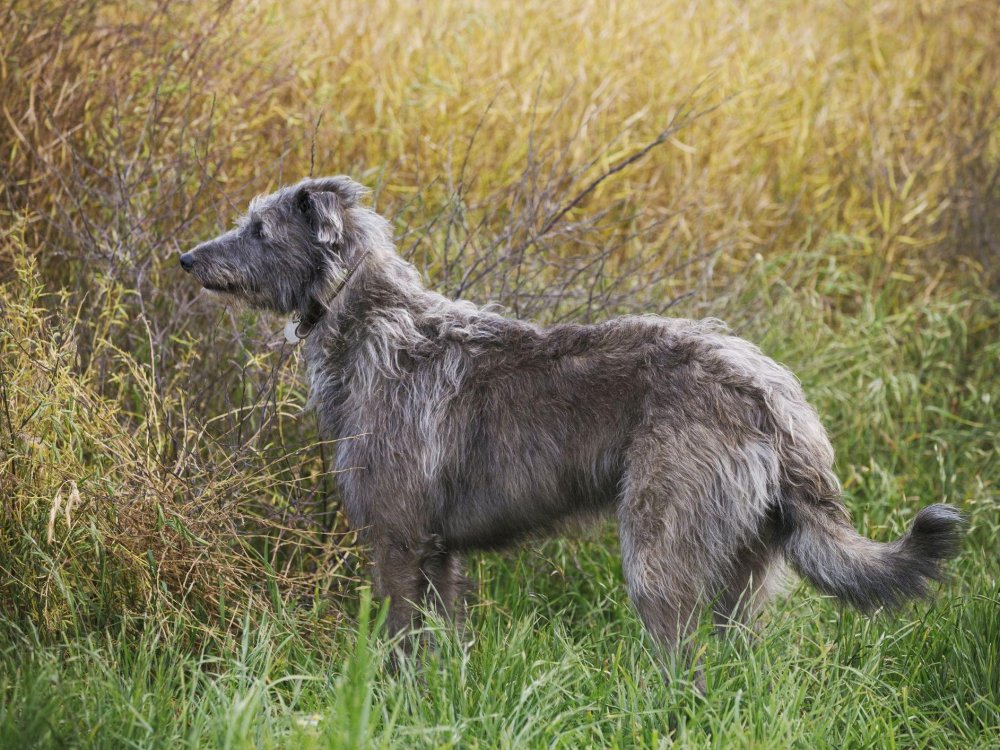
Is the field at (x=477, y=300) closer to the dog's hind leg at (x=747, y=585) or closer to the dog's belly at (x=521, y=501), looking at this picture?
the dog's hind leg at (x=747, y=585)

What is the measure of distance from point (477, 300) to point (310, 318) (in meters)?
1.17

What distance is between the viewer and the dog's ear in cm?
420

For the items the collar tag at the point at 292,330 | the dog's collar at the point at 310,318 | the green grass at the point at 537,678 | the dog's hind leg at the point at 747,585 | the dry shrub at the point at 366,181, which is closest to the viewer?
the green grass at the point at 537,678

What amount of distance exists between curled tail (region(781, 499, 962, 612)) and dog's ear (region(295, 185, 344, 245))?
204cm

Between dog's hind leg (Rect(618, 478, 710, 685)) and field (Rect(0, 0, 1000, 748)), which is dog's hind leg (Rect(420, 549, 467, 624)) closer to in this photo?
field (Rect(0, 0, 1000, 748))

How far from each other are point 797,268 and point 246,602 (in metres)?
4.38

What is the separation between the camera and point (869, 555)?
11.4 feet

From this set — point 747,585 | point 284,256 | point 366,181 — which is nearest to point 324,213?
point 284,256

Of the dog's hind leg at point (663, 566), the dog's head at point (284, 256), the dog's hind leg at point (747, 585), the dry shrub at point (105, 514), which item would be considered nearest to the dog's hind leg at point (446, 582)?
the dry shrub at point (105, 514)

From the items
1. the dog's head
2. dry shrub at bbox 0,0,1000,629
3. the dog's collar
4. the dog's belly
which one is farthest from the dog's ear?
the dog's belly

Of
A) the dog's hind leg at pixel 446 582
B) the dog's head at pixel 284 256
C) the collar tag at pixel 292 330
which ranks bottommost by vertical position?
the dog's hind leg at pixel 446 582

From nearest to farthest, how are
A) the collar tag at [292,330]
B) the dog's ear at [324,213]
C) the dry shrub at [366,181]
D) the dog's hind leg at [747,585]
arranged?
the dog's hind leg at [747,585] < the dry shrub at [366,181] < the dog's ear at [324,213] < the collar tag at [292,330]

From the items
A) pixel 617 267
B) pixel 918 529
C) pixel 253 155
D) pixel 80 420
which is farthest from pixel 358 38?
pixel 918 529

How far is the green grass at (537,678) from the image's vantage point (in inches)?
120
